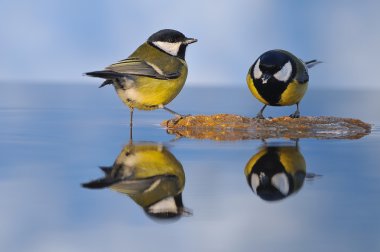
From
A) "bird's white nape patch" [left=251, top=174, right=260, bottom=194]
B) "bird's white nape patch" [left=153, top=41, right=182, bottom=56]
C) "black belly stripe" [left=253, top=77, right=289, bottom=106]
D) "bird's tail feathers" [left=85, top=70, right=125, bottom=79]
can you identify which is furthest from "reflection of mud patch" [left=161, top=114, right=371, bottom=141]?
"bird's white nape patch" [left=251, top=174, right=260, bottom=194]

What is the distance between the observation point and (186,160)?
5.40m

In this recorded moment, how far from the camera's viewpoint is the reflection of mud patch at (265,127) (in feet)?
24.5

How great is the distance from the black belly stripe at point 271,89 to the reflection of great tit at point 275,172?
2.26 metres

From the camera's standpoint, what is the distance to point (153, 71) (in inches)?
287

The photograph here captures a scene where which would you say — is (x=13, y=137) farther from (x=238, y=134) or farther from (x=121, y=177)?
(x=121, y=177)

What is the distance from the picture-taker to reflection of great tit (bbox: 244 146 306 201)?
14.1 feet

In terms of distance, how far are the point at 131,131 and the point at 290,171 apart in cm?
335

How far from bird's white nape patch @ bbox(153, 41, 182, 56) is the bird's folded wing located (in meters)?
0.38

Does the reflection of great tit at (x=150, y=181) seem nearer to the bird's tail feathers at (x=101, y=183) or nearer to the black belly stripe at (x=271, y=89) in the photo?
the bird's tail feathers at (x=101, y=183)

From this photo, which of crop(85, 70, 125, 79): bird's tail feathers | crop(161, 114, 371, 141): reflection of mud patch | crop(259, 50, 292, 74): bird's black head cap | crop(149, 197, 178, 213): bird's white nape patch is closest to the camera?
crop(149, 197, 178, 213): bird's white nape patch

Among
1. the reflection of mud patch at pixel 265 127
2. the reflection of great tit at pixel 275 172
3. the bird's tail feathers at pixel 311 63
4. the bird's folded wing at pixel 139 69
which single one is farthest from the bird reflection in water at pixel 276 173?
the bird's tail feathers at pixel 311 63

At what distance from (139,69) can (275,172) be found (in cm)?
281

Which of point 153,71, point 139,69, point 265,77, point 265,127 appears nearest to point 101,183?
point 139,69

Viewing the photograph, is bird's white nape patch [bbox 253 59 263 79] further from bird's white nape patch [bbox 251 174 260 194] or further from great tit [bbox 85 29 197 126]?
bird's white nape patch [bbox 251 174 260 194]
